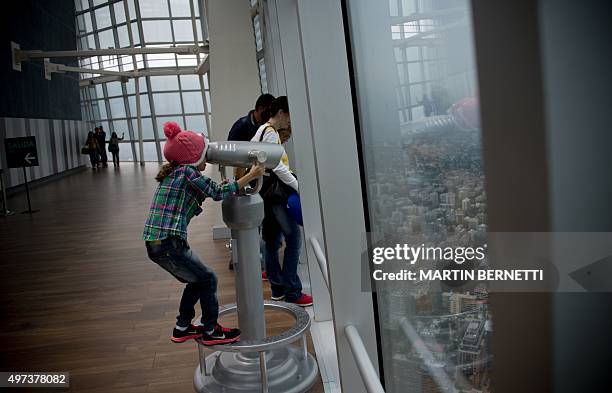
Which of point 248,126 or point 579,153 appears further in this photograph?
point 248,126

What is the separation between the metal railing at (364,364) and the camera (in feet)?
5.08

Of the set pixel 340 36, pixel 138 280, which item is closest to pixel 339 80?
pixel 340 36

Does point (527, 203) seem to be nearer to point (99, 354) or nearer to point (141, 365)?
point (141, 365)

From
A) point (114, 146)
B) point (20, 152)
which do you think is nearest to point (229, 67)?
point (20, 152)

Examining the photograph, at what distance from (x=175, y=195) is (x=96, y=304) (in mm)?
2312

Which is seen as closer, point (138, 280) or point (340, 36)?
point (340, 36)

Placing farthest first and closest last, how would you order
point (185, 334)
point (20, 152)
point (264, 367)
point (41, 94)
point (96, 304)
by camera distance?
point (41, 94), point (20, 152), point (96, 304), point (185, 334), point (264, 367)

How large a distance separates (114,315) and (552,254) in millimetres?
3910

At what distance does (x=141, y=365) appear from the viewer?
307 cm

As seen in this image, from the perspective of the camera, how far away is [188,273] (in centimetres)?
259

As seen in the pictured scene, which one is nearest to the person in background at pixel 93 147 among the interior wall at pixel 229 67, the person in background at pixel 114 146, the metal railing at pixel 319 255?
the person in background at pixel 114 146

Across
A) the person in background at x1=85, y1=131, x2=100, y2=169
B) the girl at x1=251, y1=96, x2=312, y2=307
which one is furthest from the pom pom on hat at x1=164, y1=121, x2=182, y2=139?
the person in background at x1=85, y1=131, x2=100, y2=169

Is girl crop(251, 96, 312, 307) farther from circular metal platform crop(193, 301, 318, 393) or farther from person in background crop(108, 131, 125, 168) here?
person in background crop(108, 131, 125, 168)

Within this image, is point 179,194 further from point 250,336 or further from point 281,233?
point 281,233
